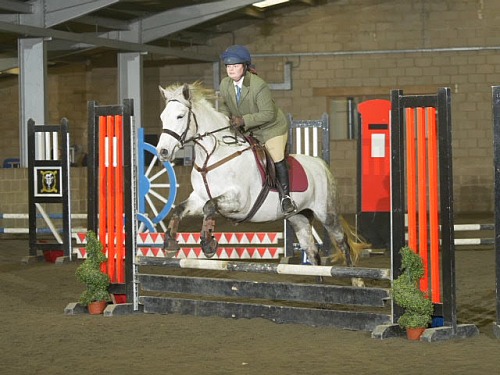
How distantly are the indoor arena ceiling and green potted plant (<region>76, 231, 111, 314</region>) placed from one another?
7.28m

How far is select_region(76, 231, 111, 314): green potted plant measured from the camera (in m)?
6.60

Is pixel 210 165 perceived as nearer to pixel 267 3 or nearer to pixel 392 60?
pixel 267 3

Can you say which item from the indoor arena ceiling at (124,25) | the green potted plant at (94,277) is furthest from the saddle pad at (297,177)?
the indoor arena ceiling at (124,25)

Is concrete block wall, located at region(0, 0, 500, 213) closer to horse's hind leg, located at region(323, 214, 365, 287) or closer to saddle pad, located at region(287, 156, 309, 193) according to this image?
horse's hind leg, located at region(323, 214, 365, 287)

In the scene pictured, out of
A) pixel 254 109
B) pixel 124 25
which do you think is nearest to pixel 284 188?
pixel 254 109

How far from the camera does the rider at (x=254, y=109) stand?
6609mm

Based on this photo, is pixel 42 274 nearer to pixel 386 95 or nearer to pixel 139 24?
pixel 139 24

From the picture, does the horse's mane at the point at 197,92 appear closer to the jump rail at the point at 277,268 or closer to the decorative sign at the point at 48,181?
the jump rail at the point at 277,268

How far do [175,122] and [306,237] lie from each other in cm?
159

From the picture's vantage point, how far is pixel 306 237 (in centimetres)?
739

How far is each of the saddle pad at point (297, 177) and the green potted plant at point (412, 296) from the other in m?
1.59

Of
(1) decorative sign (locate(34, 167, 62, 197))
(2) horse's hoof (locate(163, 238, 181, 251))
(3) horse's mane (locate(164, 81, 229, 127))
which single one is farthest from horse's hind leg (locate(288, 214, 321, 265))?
(1) decorative sign (locate(34, 167, 62, 197))

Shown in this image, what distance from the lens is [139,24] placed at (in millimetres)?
17062

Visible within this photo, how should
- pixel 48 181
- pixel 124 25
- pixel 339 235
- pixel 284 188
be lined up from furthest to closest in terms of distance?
pixel 124 25
pixel 48 181
pixel 339 235
pixel 284 188
